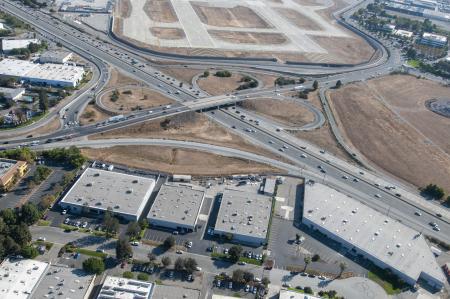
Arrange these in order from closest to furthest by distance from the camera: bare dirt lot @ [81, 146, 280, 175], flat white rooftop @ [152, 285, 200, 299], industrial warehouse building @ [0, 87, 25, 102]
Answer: flat white rooftop @ [152, 285, 200, 299] < bare dirt lot @ [81, 146, 280, 175] < industrial warehouse building @ [0, 87, 25, 102]

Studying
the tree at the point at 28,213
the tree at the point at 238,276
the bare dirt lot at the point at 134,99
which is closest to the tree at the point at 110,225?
the tree at the point at 28,213

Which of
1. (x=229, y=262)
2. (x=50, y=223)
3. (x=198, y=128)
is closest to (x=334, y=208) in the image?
(x=229, y=262)

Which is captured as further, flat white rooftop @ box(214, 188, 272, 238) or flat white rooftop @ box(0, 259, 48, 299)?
flat white rooftop @ box(214, 188, 272, 238)

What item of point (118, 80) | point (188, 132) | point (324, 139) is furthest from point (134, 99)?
point (324, 139)

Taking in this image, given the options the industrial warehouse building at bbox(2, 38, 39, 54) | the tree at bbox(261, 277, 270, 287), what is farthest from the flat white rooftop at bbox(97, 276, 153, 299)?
the industrial warehouse building at bbox(2, 38, 39, 54)

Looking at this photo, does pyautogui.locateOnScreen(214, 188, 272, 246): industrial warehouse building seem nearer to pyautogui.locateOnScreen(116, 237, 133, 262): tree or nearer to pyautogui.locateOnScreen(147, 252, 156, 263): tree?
pyautogui.locateOnScreen(147, 252, 156, 263): tree

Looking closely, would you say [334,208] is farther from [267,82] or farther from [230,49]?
[230,49]

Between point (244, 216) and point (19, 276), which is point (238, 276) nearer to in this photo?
point (244, 216)
